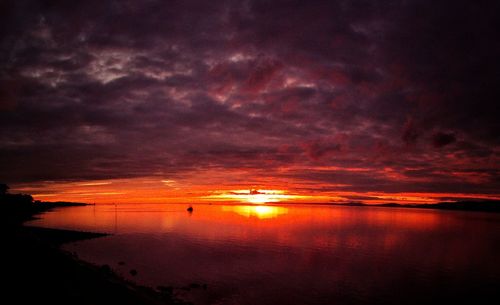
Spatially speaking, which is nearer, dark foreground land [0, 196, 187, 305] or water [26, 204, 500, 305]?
dark foreground land [0, 196, 187, 305]

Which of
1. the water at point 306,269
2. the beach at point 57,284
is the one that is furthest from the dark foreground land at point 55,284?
the water at point 306,269

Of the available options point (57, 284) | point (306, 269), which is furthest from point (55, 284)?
point (306, 269)

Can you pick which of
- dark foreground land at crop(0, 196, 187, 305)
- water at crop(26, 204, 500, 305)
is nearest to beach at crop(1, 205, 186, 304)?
dark foreground land at crop(0, 196, 187, 305)

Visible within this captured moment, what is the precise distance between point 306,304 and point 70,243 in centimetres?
5158

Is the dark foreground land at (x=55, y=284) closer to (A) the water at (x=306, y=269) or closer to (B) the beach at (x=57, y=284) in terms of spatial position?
(B) the beach at (x=57, y=284)

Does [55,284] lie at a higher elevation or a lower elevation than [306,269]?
higher

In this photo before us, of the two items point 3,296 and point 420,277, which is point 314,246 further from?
point 3,296

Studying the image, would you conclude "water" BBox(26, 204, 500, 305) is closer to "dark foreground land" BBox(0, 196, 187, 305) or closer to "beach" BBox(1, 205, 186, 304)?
"dark foreground land" BBox(0, 196, 187, 305)

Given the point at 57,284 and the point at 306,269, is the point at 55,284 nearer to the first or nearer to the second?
the point at 57,284

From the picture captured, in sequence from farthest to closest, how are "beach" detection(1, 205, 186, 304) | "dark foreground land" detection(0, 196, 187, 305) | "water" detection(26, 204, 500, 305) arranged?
"water" detection(26, 204, 500, 305) < "beach" detection(1, 205, 186, 304) < "dark foreground land" detection(0, 196, 187, 305)

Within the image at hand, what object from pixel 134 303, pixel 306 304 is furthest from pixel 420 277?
pixel 134 303

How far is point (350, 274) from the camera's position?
4291cm

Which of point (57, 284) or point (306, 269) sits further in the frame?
point (306, 269)

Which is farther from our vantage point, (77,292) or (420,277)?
(420,277)
